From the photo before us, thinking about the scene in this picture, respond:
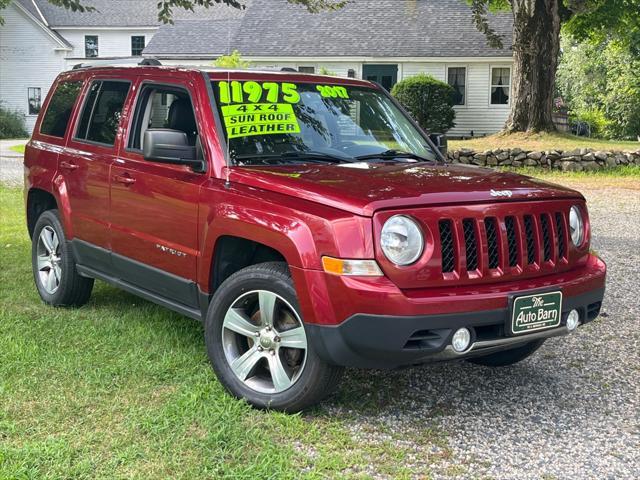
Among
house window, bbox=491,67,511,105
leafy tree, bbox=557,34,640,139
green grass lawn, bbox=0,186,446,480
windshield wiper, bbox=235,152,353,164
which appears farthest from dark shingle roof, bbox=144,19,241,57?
windshield wiper, bbox=235,152,353,164

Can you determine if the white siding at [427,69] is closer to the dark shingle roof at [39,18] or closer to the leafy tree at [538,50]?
the leafy tree at [538,50]

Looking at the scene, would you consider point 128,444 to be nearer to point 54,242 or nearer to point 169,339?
point 169,339

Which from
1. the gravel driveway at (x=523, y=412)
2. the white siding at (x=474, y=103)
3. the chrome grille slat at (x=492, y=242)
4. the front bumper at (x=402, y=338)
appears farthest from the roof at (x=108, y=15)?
the front bumper at (x=402, y=338)

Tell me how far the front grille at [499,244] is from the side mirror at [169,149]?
159 cm

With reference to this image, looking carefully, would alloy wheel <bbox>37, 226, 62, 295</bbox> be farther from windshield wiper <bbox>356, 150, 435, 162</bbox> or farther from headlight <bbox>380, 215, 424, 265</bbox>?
headlight <bbox>380, 215, 424, 265</bbox>

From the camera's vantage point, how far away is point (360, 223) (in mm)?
3689

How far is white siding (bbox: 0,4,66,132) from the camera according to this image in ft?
141

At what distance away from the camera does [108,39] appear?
44219 mm

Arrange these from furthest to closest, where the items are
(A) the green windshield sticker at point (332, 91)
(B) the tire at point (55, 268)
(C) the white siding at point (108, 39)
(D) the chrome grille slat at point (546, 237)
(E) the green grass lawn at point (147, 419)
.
→ 1. (C) the white siding at point (108, 39)
2. (B) the tire at point (55, 268)
3. (A) the green windshield sticker at point (332, 91)
4. (D) the chrome grille slat at point (546, 237)
5. (E) the green grass lawn at point (147, 419)

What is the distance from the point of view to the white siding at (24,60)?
4284 cm

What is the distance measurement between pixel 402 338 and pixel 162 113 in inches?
98.1

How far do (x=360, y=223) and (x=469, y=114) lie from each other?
1128 inches

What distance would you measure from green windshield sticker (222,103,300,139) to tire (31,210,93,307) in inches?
78.9

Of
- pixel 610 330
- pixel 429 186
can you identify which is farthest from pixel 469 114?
pixel 429 186
